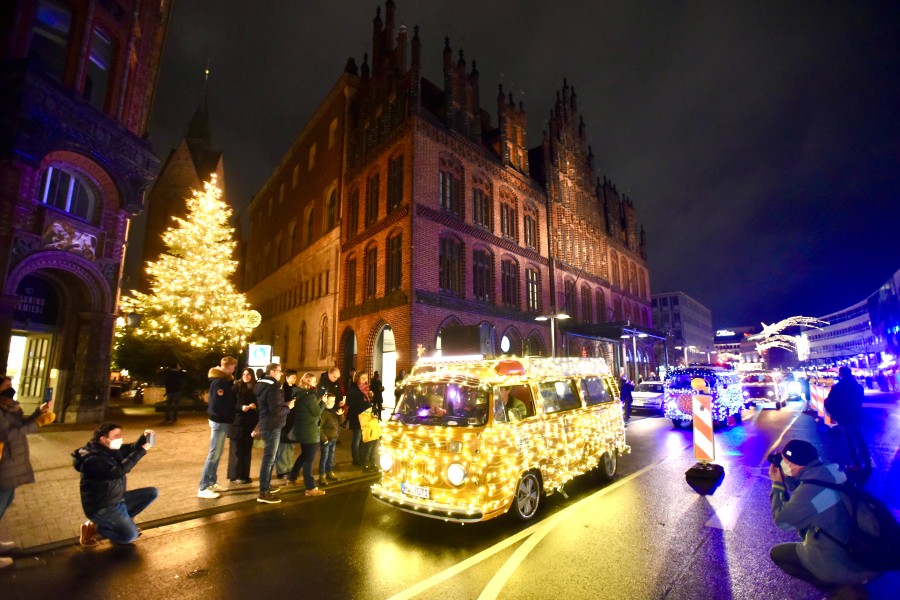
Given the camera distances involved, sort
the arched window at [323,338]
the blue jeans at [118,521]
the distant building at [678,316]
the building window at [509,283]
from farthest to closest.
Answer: the distant building at [678,316]
the arched window at [323,338]
the building window at [509,283]
the blue jeans at [118,521]

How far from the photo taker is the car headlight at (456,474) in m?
5.16

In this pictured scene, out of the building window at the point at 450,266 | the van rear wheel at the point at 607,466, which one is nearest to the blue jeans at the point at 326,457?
the van rear wheel at the point at 607,466

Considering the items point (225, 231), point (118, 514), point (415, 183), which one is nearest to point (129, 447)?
point (118, 514)

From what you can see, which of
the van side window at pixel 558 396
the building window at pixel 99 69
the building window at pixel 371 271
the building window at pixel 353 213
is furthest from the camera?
the building window at pixel 353 213

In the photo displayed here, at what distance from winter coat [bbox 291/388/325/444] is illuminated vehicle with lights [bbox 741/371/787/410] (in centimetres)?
2250

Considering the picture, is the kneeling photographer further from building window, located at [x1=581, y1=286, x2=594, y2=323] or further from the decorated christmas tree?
building window, located at [x1=581, y1=286, x2=594, y2=323]

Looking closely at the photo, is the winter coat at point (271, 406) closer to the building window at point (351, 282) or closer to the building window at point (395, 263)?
the building window at point (395, 263)

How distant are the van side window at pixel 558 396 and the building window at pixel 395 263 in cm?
1365

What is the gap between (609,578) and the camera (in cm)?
411

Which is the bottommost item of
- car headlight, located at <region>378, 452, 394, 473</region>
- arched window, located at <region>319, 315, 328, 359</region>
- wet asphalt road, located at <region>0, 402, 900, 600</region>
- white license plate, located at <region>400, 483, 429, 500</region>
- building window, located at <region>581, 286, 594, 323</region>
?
wet asphalt road, located at <region>0, 402, 900, 600</region>

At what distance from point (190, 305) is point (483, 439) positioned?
19075 millimetres

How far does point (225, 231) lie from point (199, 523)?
19.0 metres

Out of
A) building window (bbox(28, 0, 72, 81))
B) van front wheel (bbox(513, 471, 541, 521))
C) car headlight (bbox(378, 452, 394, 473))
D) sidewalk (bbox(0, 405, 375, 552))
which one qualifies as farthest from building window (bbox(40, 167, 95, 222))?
van front wheel (bbox(513, 471, 541, 521))

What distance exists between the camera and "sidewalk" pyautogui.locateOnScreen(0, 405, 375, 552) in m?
5.50
